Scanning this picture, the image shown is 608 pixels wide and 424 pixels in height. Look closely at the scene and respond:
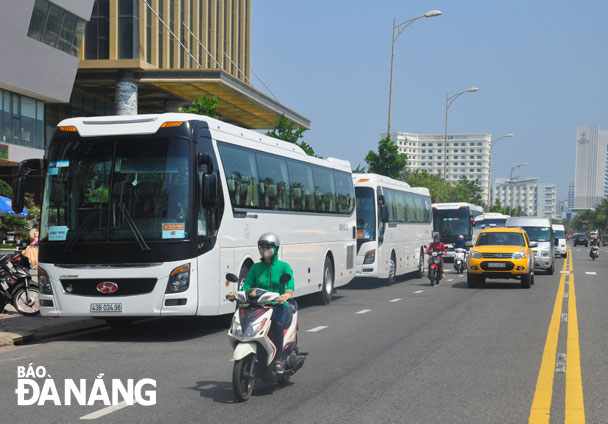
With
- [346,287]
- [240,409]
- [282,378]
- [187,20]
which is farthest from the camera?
[187,20]

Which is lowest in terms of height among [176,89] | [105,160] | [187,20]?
[105,160]

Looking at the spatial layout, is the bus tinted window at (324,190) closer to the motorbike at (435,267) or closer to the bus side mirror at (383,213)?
the bus side mirror at (383,213)

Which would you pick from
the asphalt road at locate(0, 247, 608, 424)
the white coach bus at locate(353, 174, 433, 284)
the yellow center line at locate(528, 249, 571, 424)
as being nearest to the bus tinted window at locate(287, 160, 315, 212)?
the asphalt road at locate(0, 247, 608, 424)

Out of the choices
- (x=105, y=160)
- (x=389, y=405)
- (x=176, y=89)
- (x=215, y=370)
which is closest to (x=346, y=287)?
(x=105, y=160)

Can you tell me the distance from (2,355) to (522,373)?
→ 6.38 metres

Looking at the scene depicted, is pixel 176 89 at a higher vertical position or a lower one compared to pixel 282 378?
higher

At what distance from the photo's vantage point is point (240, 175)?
1323 centimetres

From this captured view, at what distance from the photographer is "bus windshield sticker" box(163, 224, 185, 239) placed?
11.4 m

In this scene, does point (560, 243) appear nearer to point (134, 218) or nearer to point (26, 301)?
point (26, 301)

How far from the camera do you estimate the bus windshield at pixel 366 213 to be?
22797 mm

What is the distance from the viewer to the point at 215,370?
8.93 m

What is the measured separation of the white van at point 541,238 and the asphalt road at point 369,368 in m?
14.0

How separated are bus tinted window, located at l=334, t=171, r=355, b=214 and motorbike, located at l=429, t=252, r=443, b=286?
15.8 feet

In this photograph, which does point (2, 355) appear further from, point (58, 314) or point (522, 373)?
point (522, 373)
